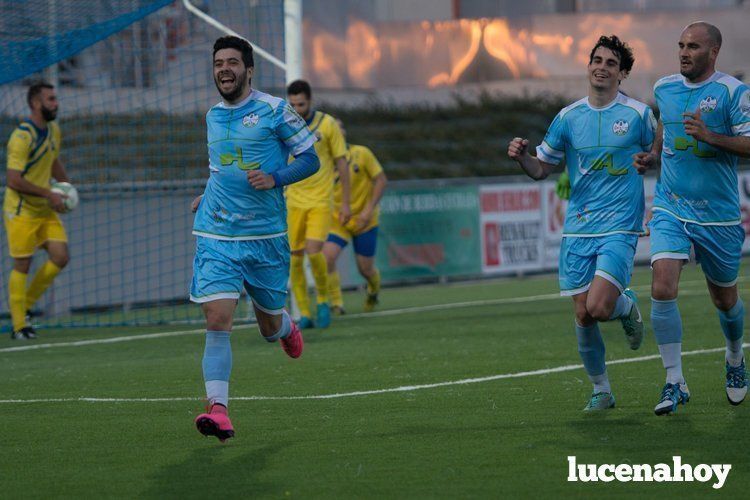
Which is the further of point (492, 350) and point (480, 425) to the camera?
point (492, 350)

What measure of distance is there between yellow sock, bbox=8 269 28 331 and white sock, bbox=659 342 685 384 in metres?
7.93

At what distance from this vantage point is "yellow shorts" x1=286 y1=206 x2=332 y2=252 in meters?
13.7

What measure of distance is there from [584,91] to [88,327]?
62.2ft

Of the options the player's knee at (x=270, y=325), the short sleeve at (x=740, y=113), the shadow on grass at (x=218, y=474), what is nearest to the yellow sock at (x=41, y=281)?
the player's knee at (x=270, y=325)

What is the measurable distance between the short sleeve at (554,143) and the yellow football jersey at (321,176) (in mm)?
5500

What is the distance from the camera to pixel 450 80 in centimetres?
3325

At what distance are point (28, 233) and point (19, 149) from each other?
0.91 meters

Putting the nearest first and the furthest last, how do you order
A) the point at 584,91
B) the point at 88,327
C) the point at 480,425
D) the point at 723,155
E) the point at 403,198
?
the point at 480,425, the point at 723,155, the point at 88,327, the point at 403,198, the point at 584,91

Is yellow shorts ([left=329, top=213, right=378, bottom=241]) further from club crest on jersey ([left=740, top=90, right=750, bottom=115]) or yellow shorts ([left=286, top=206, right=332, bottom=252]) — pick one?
club crest on jersey ([left=740, top=90, right=750, bottom=115])

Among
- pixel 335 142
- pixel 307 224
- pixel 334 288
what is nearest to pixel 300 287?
pixel 307 224

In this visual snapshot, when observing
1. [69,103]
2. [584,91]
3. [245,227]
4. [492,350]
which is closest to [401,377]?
[492,350]

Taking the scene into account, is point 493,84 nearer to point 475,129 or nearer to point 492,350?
point 475,129

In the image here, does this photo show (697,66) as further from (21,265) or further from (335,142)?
(21,265)

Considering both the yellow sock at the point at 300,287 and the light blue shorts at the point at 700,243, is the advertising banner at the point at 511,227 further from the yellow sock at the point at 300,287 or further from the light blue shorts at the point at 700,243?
the light blue shorts at the point at 700,243
